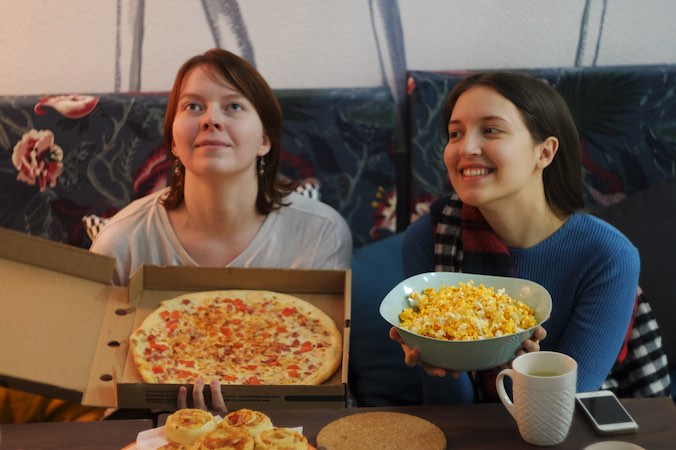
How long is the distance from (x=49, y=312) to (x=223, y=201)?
1.90 ft

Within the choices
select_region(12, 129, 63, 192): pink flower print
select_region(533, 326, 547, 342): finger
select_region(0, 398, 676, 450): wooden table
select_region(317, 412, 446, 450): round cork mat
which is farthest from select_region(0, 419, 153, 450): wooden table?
select_region(12, 129, 63, 192): pink flower print

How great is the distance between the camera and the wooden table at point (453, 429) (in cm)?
142

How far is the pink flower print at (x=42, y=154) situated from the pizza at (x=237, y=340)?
0.92 metres

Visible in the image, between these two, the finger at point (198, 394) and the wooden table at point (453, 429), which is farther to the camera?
the finger at point (198, 394)

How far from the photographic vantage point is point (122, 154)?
2.75 metres

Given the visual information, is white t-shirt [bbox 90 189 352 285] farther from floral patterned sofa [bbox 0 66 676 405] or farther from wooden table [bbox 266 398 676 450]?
wooden table [bbox 266 398 676 450]

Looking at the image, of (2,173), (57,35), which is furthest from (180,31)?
(2,173)

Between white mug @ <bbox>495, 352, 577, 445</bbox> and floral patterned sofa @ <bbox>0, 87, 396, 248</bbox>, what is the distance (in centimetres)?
141

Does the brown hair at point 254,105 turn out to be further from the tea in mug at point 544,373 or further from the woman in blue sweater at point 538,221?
the tea in mug at point 544,373

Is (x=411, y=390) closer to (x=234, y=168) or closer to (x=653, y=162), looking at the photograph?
(x=234, y=168)

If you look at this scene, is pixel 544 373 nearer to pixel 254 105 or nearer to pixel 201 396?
pixel 201 396

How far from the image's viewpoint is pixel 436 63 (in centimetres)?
295

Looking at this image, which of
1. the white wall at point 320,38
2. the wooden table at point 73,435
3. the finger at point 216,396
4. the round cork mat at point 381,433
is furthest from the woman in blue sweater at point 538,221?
the white wall at point 320,38

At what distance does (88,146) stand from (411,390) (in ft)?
4.07
